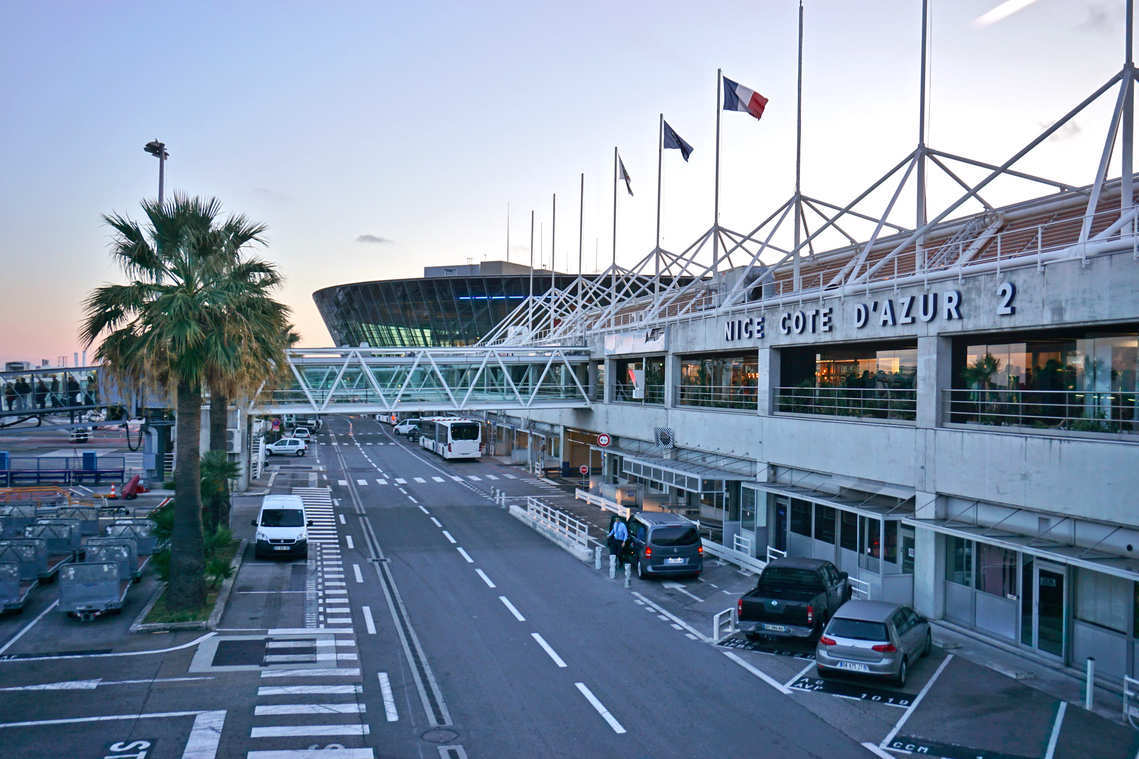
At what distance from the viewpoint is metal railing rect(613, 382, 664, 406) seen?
37.7 meters

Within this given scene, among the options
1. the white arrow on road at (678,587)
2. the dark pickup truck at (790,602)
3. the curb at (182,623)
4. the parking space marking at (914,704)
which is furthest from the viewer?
the white arrow on road at (678,587)

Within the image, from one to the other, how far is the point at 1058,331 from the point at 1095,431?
2.70m

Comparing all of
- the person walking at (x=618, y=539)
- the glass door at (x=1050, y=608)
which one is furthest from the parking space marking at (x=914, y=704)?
the person walking at (x=618, y=539)

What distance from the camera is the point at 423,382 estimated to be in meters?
43.7

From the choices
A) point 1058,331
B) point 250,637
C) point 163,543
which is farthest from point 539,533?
point 1058,331

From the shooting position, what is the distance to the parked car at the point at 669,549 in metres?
23.9

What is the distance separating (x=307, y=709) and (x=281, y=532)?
43.1ft

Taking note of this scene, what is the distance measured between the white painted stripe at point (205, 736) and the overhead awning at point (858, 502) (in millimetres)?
15448

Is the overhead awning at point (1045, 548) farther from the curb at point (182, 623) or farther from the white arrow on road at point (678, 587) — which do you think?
the curb at point (182, 623)

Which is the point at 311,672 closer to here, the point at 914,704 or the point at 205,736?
the point at 205,736

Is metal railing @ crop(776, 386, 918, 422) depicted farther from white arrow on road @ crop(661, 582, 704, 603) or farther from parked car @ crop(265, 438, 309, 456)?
parked car @ crop(265, 438, 309, 456)

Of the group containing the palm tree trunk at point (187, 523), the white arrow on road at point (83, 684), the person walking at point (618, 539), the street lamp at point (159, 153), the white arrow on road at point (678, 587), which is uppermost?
the street lamp at point (159, 153)

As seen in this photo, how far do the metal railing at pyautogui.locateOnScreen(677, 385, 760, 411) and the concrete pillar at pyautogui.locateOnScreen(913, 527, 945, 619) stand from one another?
888 cm

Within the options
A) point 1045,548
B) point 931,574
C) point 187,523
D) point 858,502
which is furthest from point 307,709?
point 858,502
